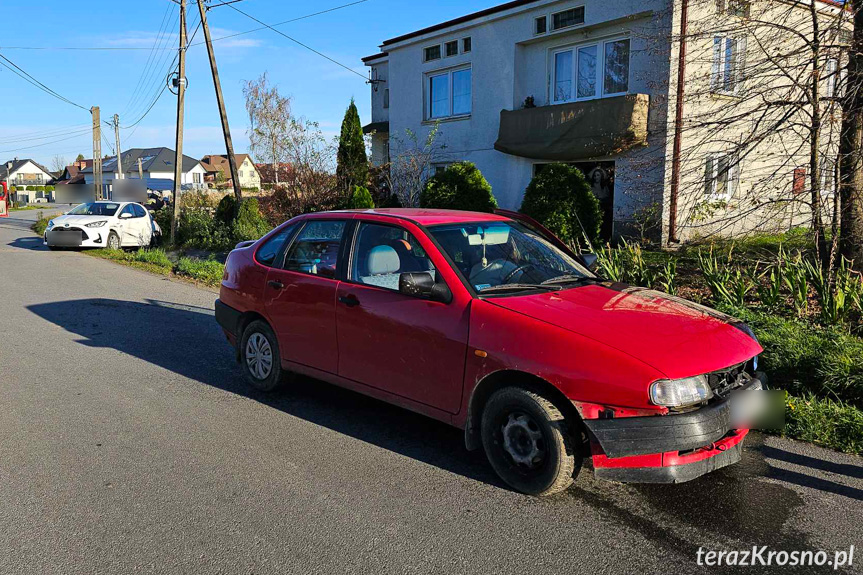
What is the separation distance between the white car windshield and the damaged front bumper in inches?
765

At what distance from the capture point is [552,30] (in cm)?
1648

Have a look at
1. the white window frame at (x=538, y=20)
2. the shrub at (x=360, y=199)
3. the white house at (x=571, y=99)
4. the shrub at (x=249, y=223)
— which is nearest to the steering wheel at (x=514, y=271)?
the white house at (x=571, y=99)

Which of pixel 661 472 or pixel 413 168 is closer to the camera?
pixel 661 472

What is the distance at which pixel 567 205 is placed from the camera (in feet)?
44.9

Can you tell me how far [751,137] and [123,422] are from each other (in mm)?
7482

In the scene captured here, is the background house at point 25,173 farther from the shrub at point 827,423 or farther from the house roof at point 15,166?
the shrub at point 827,423

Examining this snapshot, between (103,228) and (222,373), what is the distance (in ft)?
47.8

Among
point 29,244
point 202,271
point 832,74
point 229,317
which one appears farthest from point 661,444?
point 29,244

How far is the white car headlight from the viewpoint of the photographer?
3619 millimetres

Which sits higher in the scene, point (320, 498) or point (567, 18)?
point (567, 18)

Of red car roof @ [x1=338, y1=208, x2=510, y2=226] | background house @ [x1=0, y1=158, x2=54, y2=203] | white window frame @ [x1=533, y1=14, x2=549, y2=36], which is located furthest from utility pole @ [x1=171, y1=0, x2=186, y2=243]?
background house @ [x1=0, y1=158, x2=54, y2=203]

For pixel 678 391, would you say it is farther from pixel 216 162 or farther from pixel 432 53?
pixel 216 162

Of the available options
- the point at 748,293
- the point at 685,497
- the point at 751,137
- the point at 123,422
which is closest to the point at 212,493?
the point at 123,422

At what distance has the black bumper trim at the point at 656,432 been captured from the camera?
362cm
